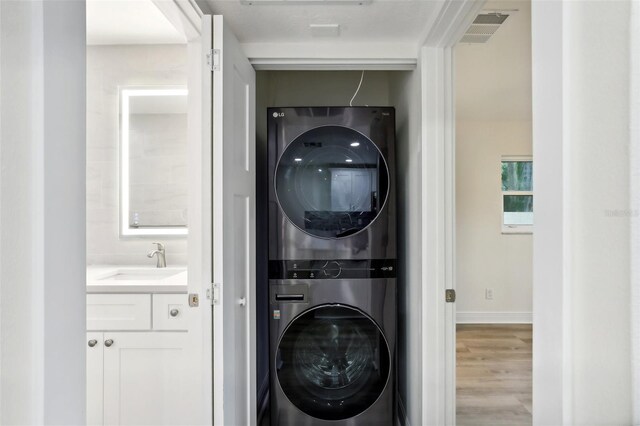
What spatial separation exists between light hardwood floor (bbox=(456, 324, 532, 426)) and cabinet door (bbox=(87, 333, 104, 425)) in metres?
2.06

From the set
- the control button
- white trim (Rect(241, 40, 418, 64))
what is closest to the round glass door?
the control button

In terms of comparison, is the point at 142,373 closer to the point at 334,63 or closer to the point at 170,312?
the point at 170,312

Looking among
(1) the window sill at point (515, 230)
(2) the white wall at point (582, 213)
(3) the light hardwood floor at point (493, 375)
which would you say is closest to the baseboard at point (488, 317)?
(3) the light hardwood floor at point (493, 375)

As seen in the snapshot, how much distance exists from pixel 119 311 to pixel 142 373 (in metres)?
0.33

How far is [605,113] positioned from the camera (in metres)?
0.54

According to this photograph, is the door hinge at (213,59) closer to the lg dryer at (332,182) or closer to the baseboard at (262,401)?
the lg dryer at (332,182)

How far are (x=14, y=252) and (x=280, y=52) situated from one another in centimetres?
166

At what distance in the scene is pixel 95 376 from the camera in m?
1.79

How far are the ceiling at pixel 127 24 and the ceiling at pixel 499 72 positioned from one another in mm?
1856

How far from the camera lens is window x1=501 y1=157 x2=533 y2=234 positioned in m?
4.45

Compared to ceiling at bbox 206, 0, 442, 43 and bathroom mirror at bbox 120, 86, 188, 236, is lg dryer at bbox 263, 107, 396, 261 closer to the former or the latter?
ceiling at bbox 206, 0, 442, 43

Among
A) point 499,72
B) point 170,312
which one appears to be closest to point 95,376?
point 170,312

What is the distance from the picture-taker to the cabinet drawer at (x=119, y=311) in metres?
1.79

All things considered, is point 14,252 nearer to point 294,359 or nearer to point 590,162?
point 590,162
